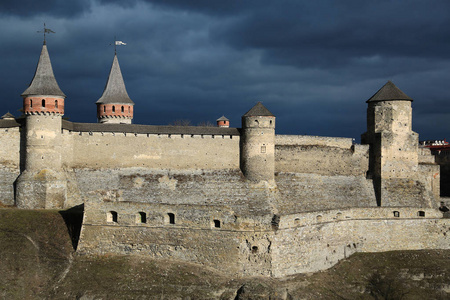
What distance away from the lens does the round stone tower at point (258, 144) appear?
154 feet

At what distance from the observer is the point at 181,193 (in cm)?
4497

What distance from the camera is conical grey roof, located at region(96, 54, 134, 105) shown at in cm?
5369

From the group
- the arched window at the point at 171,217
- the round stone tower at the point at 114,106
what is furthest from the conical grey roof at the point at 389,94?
the arched window at the point at 171,217

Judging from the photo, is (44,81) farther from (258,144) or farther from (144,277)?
(144,277)

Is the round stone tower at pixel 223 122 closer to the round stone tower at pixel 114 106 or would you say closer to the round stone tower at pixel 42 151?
the round stone tower at pixel 114 106

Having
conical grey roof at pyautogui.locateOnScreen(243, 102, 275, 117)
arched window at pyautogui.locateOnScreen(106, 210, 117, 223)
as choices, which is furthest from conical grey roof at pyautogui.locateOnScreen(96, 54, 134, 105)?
arched window at pyautogui.locateOnScreen(106, 210, 117, 223)

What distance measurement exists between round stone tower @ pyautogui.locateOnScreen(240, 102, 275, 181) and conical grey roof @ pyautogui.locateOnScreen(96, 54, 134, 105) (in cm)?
1234

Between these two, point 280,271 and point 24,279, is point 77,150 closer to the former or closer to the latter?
point 24,279

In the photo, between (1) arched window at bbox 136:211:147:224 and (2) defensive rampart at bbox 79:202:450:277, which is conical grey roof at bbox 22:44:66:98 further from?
(1) arched window at bbox 136:211:147:224

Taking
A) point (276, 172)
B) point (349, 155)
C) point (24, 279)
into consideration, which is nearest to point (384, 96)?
point (349, 155)

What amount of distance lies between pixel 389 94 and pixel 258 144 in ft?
39.8

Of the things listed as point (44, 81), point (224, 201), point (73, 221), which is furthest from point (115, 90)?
point (73, 221)

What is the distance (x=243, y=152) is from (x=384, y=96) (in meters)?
12.9

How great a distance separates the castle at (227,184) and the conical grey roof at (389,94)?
0.44 feet
